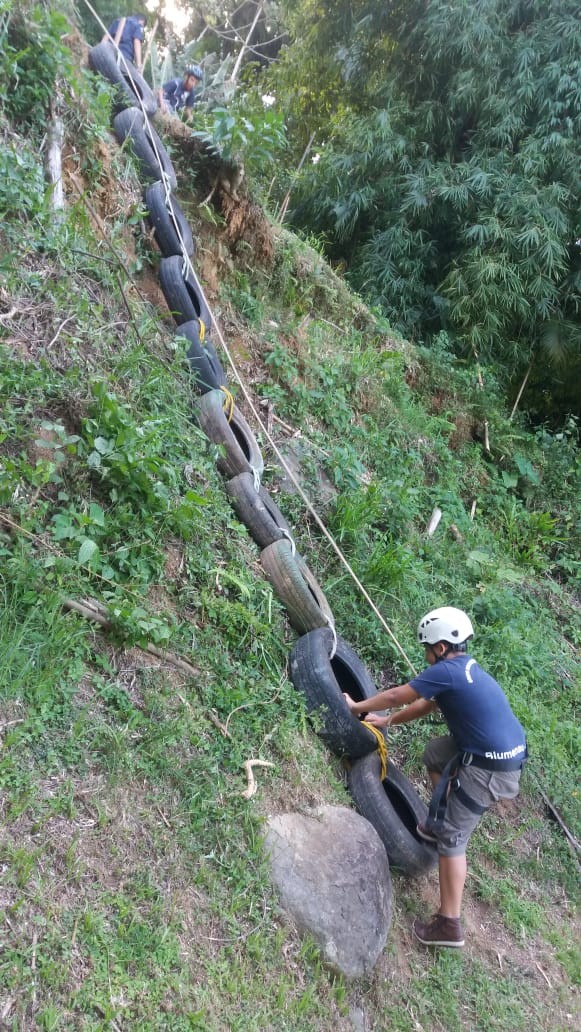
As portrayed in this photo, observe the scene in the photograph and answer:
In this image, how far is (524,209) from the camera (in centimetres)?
850

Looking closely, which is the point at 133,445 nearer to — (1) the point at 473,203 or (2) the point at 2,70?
(2) the point at 2,70

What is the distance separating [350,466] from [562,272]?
494cm

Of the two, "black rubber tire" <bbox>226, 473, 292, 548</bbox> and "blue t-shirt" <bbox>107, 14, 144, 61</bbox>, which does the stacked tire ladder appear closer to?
"black rubber tire" <bbox>226, 473, 292, 548</bbox>

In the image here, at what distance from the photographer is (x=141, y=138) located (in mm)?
5812

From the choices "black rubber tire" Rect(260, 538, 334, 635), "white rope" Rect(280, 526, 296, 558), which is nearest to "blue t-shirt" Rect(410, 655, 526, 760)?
"black rubber tire" Rect(260, 538, 334, 635)

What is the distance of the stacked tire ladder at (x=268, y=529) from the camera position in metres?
4.11

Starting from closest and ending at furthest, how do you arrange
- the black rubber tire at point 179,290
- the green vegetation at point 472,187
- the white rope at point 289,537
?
the white rope at point 289,537
the black rubber tire at point 179,290
the green vegetation at point 472,187

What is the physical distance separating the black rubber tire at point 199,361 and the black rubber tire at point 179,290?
7.7 inches

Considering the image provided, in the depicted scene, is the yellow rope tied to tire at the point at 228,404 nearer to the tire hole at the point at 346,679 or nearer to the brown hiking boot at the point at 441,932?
the tire hole at the point at 346,679

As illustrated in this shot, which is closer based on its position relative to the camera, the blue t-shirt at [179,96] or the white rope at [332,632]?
the white rope at [332,632]

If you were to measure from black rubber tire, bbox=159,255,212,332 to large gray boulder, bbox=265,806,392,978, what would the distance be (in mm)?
3686

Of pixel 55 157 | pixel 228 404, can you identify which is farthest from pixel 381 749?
pixel 55 157

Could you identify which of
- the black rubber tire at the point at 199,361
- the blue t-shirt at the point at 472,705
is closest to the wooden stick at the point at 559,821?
the blue t-shirt at the point at 472,705

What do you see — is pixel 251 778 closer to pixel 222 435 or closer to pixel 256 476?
pixel 256 476
